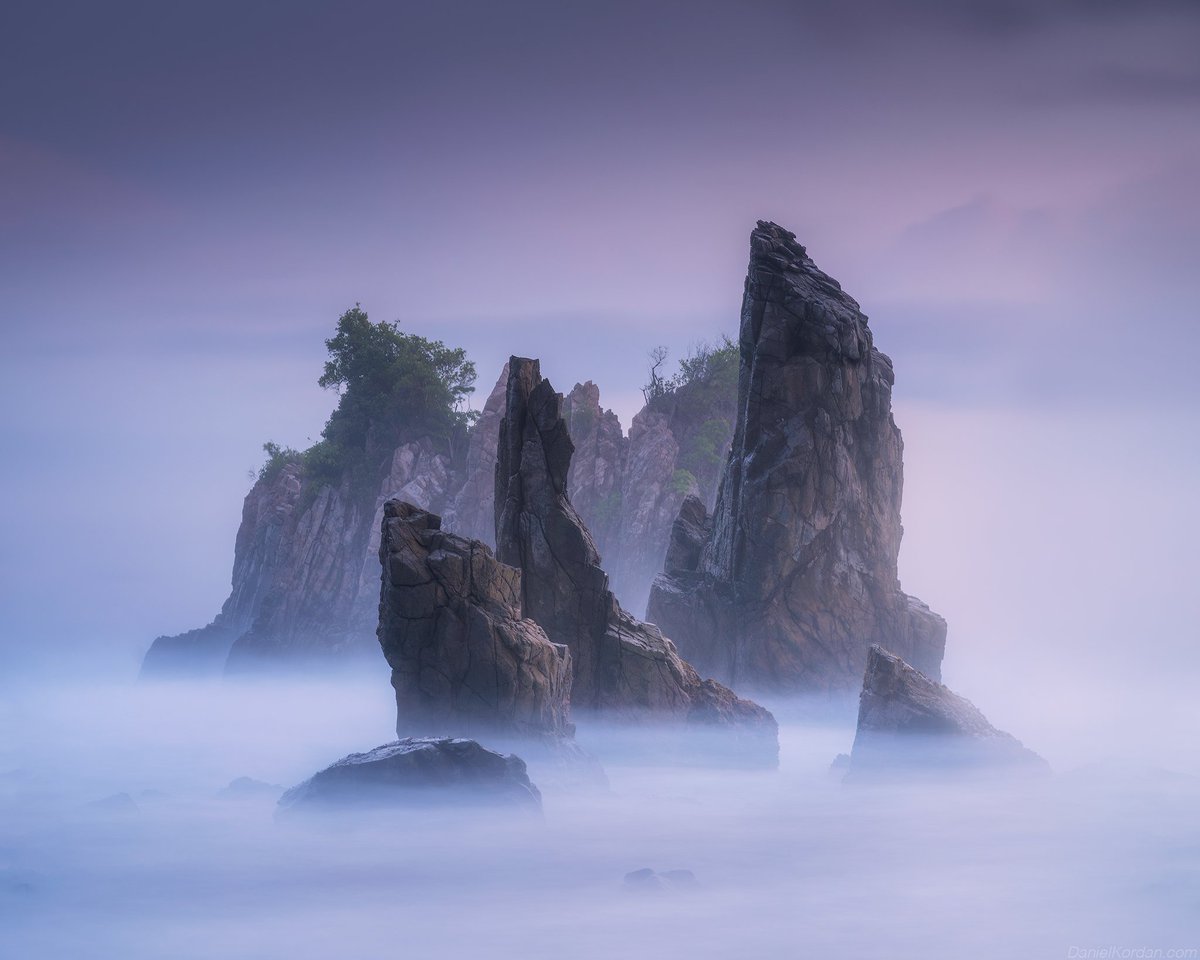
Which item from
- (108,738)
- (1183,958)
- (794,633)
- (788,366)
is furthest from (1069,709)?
(108,738)

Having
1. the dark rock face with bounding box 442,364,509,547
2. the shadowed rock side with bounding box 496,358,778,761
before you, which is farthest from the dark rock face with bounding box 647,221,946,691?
the dark rock face with bounding box 442,364,509,547

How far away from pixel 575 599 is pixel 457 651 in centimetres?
1079

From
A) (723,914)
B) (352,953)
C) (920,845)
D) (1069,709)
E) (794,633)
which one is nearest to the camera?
(352,953)

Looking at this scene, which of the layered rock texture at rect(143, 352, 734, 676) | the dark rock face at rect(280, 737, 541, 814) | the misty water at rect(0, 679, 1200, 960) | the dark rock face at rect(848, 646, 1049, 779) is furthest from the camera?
the layered rock texture at rect(143, 352, 734, 676)

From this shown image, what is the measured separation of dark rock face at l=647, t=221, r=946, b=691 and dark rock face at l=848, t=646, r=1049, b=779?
2095 cm

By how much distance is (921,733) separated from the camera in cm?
4375

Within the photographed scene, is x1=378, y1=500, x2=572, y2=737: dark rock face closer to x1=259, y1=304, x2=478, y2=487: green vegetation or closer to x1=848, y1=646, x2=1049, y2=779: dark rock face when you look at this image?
x1=848, y1=646, x2=1049, y2=779: dark rock face

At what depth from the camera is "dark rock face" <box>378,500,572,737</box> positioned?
41156 millimetres

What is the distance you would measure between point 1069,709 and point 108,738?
63302 mm

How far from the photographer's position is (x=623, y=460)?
Result: 324 feet

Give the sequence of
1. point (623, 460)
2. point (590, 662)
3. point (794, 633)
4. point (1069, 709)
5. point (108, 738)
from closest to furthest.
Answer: point (590, 662), point (794, 633), point (108, 738), point (1069, 709), point (623, 460)

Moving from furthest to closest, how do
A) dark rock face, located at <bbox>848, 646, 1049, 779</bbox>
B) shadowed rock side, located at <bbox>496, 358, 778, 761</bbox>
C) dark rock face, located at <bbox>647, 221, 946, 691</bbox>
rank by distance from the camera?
dark rock face, located at <bbox>647, 221, 946, 691</bbox> < shadowed rock side, located at <bbox>496, 358, 778, 761</bbox> < dark rock face, located at <bbox>848, 646, 1049, 779</bbox>

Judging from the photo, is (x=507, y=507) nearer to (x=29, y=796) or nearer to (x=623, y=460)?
(x=29, y=796)

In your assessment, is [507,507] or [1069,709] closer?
[507,507]
